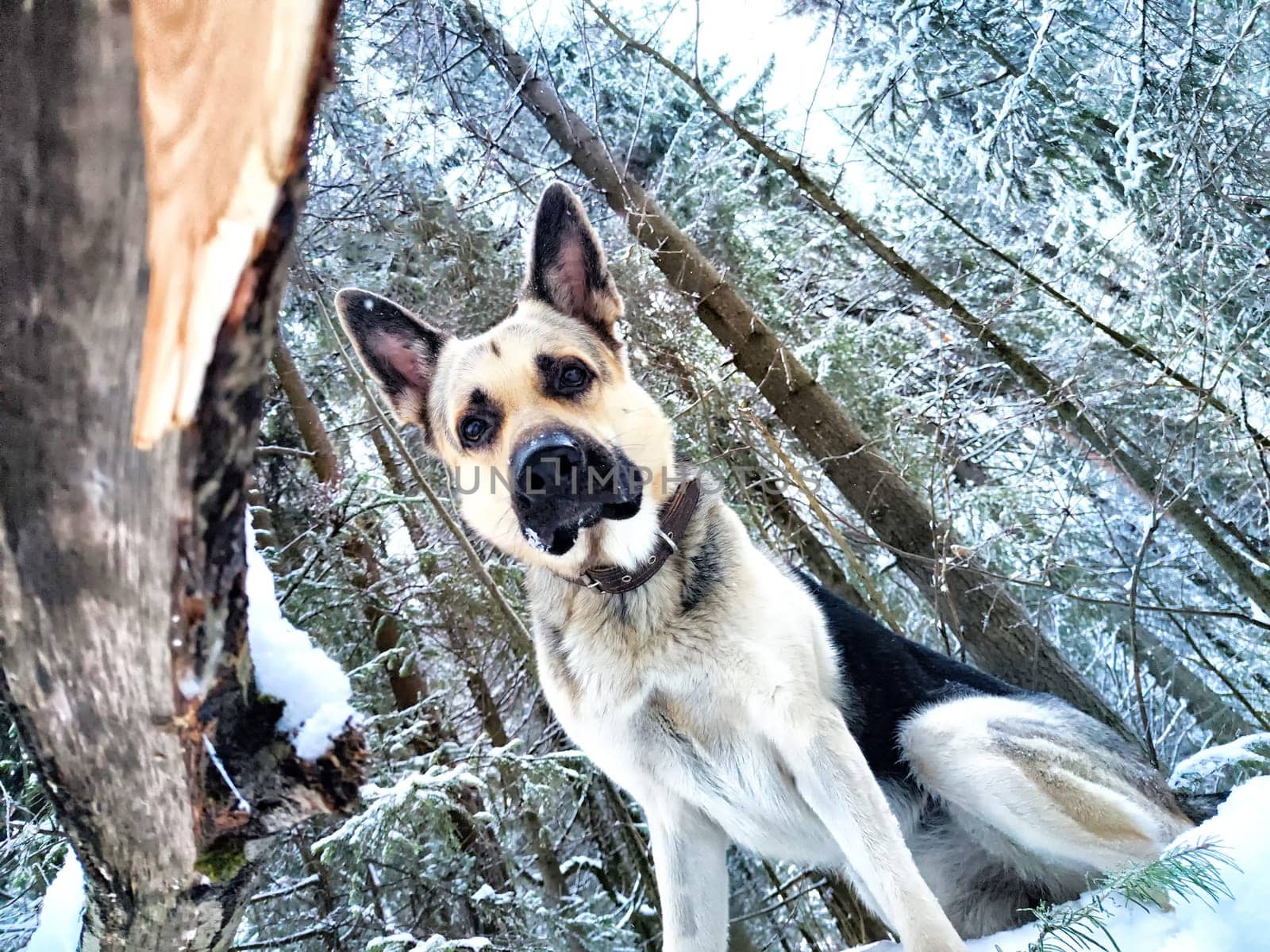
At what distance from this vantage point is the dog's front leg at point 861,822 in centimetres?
223

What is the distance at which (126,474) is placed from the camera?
0.91 metres

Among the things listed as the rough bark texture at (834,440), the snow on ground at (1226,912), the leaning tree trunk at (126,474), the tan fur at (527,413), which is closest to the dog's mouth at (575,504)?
the tan fur at (527,413)

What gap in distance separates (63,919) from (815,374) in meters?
6.64

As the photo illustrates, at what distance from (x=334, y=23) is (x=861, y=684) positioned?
2.86 meters

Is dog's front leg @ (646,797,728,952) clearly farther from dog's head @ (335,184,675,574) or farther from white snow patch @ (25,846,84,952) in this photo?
white snow patch @ (25,846,84,952)

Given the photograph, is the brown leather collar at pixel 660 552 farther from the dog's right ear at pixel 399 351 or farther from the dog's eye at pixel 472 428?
the dog's right ear at pixel 399 351

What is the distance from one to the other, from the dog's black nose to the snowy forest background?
1.63 meters

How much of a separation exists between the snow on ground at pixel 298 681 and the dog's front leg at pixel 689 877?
1.83 metres

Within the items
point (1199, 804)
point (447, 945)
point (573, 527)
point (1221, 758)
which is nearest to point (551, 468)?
point (573, 527)

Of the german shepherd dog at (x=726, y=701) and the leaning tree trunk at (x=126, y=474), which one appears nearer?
the leaning tree trunk at (x=126, y=474)

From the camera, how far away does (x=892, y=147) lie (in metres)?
8.56

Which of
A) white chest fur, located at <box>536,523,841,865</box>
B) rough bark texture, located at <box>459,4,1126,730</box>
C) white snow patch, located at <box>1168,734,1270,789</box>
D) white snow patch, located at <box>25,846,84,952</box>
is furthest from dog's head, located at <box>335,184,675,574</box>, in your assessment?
white snow patch, located at <box>1168,734,1270,789</box>

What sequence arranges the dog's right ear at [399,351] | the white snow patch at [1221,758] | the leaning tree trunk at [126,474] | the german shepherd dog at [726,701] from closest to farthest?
the leaning tree trunk at [126,474] → the german shepherd dog at [726,701] → the dog's right ear at [399,351] → the white snow patch at [1221,758]

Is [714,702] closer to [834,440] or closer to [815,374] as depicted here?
[834,440]
